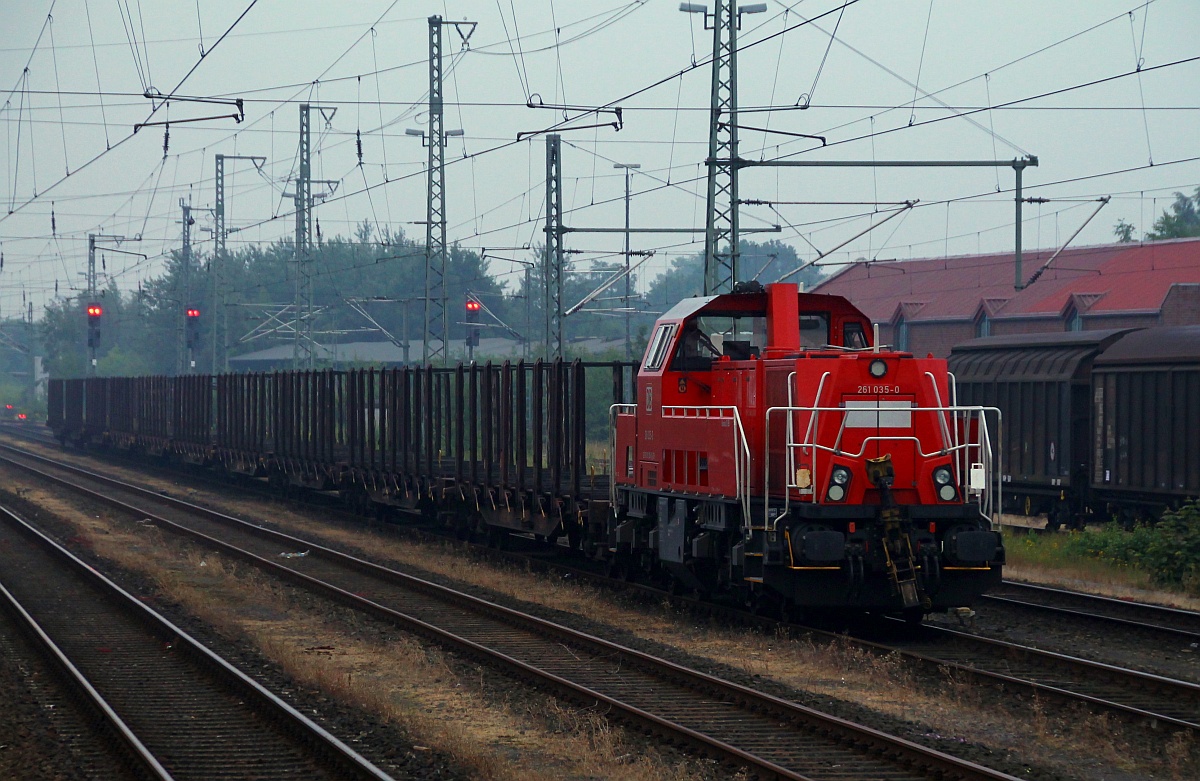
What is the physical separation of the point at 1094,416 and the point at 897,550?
37.1 ft

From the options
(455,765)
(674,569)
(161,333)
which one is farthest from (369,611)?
(161,333)

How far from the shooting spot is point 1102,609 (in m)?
15.1

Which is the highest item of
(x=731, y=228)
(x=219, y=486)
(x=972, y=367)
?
(x=731, y=228)

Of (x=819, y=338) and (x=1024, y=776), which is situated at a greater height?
(x=819, y=338)

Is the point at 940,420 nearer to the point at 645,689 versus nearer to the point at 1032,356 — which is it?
the point at 645,689

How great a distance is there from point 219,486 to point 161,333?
67072mm

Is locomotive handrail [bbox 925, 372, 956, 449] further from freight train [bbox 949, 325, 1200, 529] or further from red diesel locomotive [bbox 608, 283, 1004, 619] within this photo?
freight train [bbox 949, 325, 1200, 529]

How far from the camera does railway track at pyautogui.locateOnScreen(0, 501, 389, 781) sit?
8.62 meters

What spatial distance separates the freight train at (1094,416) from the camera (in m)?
20.3

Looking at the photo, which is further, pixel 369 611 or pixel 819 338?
pixel 369 611

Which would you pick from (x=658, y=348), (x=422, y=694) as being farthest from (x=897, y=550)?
(x=422, y=694)

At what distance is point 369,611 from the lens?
15.2 meters

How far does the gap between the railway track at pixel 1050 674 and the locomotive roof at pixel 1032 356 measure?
11.3m

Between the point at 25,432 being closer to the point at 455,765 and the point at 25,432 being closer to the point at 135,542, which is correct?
the point at 135,542
